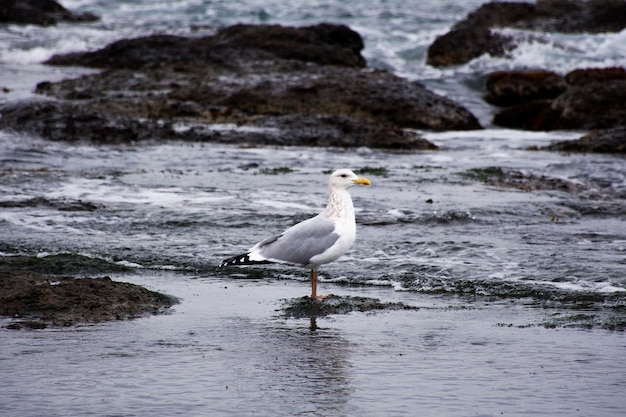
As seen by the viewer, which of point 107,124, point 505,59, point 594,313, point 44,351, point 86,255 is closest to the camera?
point 44,351

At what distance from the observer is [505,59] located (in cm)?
2880

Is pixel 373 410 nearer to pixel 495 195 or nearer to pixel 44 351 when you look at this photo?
pixel 44 351

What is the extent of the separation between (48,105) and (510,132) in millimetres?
9114

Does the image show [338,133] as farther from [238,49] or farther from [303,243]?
[303,243]

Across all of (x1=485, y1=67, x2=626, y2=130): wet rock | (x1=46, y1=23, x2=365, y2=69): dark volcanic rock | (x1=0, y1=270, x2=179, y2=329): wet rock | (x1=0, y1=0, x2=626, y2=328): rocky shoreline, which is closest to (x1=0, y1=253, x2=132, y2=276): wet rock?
(x1=0, y1=270, x2=179, y2=329): wet rock

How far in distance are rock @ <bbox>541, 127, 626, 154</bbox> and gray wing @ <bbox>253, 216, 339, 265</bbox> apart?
970 cm

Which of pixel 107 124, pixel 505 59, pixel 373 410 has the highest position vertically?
pixel 505 59

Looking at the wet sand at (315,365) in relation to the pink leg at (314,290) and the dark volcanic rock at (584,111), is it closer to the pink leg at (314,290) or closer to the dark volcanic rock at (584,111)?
the pink leg at (314,290)

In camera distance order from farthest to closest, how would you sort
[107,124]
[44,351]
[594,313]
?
[107,124]
[594,313]
[44,351]

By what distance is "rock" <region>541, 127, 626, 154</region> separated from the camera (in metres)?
16.0

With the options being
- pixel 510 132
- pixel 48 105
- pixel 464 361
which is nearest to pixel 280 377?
pixel 464 361

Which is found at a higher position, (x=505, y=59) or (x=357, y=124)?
(x=505, y=59)

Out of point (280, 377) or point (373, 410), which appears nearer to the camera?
point (373, 410)

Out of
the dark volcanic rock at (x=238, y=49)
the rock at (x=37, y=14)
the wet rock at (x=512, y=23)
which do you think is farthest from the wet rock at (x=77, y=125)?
the rock at (x=37, y=14)
